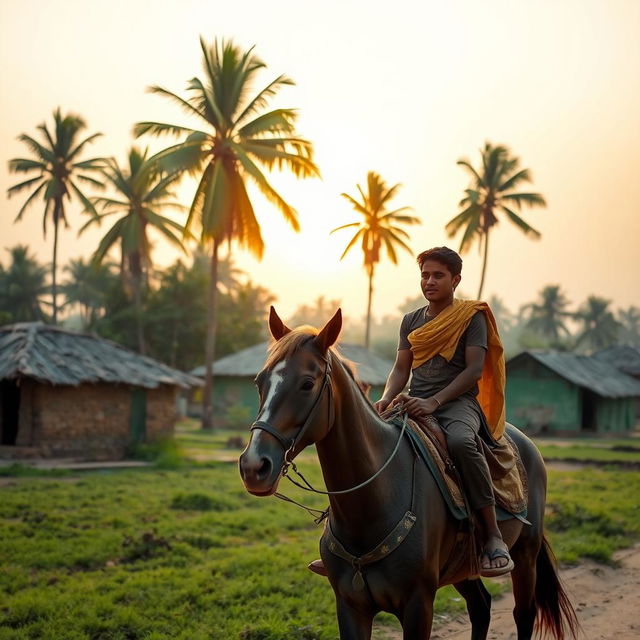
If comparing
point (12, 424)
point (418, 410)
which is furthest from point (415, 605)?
point (12, 424)

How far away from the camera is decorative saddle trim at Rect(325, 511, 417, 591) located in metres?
3.22

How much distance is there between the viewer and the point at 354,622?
334 centimetres

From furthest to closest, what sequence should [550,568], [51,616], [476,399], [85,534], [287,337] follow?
[85,534] < [51,616] < [550,568] < [476,399] < [287,337]

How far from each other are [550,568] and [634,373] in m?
40.5

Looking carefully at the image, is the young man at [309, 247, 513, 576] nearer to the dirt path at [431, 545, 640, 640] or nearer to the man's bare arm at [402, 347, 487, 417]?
the man's bare arm at [402, 347, 487, 417]

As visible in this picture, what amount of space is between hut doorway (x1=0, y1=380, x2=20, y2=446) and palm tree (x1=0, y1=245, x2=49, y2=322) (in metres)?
29.4

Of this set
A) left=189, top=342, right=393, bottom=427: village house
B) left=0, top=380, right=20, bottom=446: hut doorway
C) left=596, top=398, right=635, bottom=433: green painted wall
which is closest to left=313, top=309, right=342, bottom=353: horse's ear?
left=0, top=380, right=20, bottom=446: hut doorway

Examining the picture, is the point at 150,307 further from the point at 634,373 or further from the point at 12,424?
the point at 634,373

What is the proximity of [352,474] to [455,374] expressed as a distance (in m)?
1.00

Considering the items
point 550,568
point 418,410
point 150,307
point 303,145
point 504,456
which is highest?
point 303,145

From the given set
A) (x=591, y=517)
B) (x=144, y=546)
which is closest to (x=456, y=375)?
(x=144, y=546)

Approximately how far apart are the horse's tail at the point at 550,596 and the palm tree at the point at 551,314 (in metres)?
69.5

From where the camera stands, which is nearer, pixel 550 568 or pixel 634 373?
pixel 550 568

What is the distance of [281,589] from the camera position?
6426 mm
